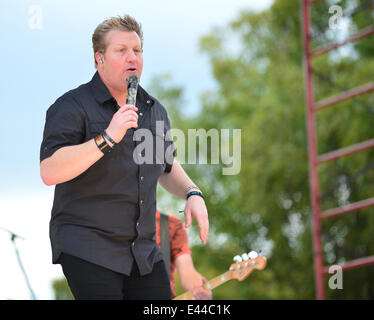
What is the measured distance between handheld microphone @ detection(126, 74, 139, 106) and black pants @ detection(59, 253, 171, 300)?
1.63 feet

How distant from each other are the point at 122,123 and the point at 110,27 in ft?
1.31

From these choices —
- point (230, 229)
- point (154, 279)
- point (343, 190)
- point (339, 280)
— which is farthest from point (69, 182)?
point (230, 229)

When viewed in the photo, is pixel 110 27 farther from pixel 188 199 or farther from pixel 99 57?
pixel 188 199

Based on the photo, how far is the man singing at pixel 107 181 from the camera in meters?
1.99

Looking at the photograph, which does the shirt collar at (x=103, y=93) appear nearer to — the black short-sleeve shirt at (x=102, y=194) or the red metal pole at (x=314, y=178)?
the black short-sleeve shirt at (x=102, y=194)

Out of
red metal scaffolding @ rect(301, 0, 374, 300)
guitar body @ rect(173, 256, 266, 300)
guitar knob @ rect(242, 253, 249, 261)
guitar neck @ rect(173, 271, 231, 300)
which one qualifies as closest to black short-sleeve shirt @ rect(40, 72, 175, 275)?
guitar knob @ rect(242, 253, 249, 261)

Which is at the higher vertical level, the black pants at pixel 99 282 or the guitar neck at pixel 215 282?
the guitar neck at pixel 215 282

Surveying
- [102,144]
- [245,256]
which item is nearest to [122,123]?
[102,144]

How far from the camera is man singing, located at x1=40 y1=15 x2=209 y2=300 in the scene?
1987 millimetres

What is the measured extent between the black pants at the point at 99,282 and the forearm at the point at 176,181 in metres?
0.36

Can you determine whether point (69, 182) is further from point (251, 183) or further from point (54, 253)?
point (251, 183)

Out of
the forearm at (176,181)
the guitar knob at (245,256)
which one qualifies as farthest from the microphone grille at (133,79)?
the guitar knob at (245,256)

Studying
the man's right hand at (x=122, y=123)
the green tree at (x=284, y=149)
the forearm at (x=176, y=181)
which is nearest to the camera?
the man's right hand at (x=122, y=123)

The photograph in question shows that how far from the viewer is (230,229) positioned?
16391 mm
